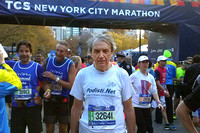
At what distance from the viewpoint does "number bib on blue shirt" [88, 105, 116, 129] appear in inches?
95.2

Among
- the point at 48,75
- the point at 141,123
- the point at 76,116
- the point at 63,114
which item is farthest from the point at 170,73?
the point at 76,116

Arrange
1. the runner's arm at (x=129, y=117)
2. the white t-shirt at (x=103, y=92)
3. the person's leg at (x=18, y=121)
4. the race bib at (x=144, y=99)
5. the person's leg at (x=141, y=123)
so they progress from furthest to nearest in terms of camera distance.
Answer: the race bib at (x=144, y=99) < the person's leg at (x=141, y=123) < the person's leg at (x=18, y=121) < the runner's arm at (x=129, y=117) < the white t-shirt at (x=103, y=92)

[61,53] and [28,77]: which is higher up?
[61,53]

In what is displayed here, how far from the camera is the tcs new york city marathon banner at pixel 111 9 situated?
10.7m

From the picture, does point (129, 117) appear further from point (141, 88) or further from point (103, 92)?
point (141, 88)

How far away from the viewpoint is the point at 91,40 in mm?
2670

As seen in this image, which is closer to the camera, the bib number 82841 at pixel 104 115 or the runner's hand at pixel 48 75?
the bib number 82841 at pixel 104 115

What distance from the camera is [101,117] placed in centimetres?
243

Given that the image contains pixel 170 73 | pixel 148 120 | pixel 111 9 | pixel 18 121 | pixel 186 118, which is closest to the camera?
pixel 186 118

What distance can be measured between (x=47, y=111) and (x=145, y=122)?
215cm

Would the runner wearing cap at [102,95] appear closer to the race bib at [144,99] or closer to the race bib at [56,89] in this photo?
the race bib at [56,89]

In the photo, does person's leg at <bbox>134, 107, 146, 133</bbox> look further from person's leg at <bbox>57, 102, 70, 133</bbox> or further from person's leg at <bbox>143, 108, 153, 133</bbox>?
person's leg at <bbox>57, 102, 70, 133</bbox>

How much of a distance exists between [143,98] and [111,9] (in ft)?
26.5

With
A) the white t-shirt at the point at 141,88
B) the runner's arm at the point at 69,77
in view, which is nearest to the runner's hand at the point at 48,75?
the runner's arm at the point at 69,77
